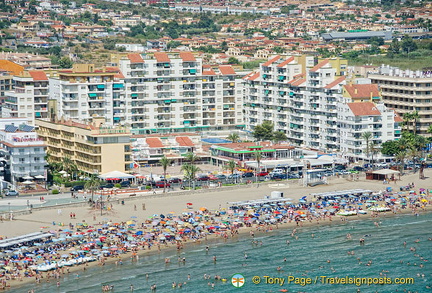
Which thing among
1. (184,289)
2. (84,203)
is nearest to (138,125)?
(84,203)

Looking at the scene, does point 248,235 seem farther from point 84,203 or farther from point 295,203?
point 84,203

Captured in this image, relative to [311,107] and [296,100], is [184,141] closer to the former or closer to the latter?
[311,107]

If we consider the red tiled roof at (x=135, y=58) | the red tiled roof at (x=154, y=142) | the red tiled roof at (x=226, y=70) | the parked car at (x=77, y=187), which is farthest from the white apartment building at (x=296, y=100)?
the parked car at (x=77, y=187)

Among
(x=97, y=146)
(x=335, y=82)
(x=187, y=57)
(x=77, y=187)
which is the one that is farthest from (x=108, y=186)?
(x=187, y=57)

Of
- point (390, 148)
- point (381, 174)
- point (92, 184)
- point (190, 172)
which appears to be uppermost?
point (390, 148)

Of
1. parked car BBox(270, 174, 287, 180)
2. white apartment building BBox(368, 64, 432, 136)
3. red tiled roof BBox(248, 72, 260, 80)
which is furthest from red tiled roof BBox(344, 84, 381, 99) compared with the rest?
red tiled roof BBox(248, 72, 260, 80)

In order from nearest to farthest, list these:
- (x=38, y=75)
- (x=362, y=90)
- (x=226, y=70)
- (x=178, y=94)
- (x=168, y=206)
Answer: (x=168, y=206)
(x=362, y=90)
(x=38, y=75)
(x=178, y=94)
(x=226, y=70)

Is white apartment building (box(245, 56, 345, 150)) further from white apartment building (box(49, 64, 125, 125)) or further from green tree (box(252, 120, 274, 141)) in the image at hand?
white apartment building (box(49, 64, 125, 125))
